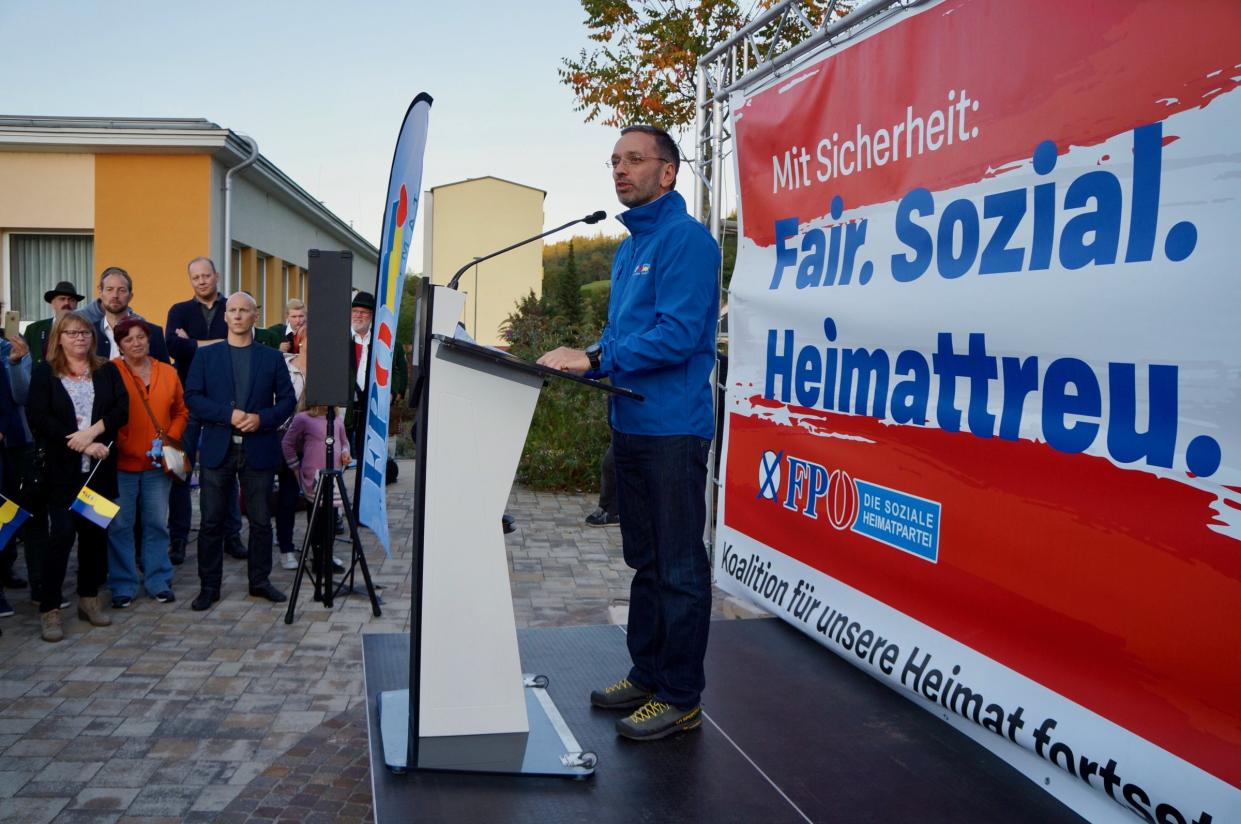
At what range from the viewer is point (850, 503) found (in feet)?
13.6

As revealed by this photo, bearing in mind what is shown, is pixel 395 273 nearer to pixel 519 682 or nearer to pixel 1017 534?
pixel 519 682

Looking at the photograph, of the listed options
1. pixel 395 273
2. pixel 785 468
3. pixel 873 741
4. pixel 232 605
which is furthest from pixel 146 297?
pixel 873 741

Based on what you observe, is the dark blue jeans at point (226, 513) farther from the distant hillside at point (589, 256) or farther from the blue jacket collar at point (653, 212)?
the distant hillside at point (589, 256)

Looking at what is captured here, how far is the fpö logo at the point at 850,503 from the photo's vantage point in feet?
12.2

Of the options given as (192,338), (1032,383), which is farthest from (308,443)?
(1032,383)

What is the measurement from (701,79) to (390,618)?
3798mm

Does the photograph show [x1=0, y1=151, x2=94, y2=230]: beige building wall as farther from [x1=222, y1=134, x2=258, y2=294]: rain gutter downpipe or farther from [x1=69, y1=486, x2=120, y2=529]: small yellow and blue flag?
[x1=69, y1=486, x2=120, y2=529]: small yellow and blue flag

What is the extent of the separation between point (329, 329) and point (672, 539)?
9.91 feet

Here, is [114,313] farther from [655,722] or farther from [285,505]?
[655,722]

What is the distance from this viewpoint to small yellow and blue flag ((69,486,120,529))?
212 inches

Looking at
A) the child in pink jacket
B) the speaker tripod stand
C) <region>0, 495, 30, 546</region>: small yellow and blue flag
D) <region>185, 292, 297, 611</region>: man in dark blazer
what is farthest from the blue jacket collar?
the child in pink jacket

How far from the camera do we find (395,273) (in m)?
4.89

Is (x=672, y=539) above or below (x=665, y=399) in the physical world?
below

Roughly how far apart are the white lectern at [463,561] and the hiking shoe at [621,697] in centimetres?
52
